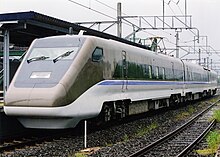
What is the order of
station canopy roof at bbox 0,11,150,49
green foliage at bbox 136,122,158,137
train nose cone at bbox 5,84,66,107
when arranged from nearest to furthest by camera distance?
train nose cone at bbox 5,84,66,107, green foliage at bbox 136,122,158,137, station canopy roof at bbox 0,11,150,49

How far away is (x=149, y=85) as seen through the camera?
18.2 meters

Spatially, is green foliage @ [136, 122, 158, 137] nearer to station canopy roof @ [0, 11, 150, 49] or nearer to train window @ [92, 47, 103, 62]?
train window @ [92, 47, 103, 62]

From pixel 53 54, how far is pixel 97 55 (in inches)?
55.0

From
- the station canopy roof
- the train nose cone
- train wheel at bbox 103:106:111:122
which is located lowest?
train wheel at bbox 103:106:111:122

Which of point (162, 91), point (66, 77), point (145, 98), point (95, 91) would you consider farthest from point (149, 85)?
point (66, 77)

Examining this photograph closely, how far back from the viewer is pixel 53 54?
1259cm

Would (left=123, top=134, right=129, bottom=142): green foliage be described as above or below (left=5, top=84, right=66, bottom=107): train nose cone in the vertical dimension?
below

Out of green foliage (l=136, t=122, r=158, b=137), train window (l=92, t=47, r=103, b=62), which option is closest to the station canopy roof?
train window (l=92, t=47, r=103, b=62)

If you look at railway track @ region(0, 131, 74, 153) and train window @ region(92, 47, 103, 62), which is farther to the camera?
train window @ region(92, 47, 103, 62)

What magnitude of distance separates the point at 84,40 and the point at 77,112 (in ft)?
7.86

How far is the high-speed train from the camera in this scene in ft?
36.8

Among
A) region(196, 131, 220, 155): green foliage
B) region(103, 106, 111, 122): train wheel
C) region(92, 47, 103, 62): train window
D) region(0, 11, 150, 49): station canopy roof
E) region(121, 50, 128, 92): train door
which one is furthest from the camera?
region(121, 50, 128, 92): train door

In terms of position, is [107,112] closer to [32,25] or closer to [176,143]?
[176,143]

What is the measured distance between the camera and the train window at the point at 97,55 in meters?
12.8
